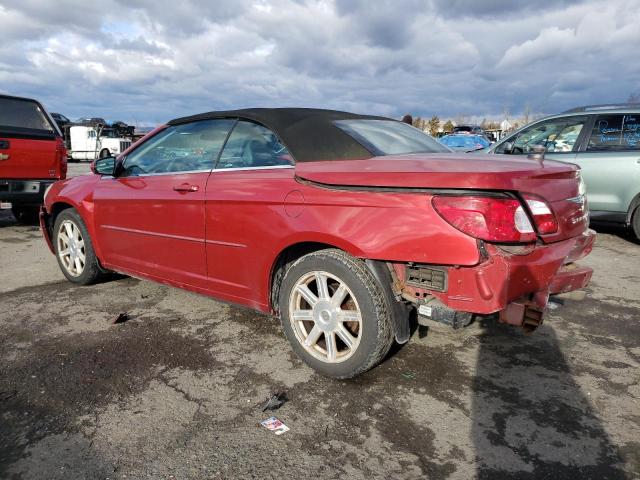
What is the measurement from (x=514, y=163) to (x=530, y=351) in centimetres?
134

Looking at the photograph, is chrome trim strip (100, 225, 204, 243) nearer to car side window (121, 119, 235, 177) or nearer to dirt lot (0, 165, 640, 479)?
car side window (121, 119, 235, 177)

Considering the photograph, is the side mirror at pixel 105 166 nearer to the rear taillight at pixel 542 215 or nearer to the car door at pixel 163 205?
the car door at pixel 163 205

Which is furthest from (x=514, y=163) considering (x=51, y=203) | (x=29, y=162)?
(x=29, y=162)

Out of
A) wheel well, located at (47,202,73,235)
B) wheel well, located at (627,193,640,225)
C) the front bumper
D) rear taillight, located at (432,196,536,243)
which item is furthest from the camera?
the front bumper

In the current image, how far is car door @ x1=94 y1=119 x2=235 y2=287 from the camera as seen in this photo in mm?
3504

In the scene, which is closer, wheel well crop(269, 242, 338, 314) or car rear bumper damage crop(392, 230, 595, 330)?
car rear bumper damage crop(392, 230, 595, 330)

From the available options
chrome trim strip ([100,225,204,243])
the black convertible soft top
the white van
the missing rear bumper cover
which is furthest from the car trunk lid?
the white van

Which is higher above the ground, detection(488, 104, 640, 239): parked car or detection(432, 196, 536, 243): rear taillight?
detection(488, 104, 640, 239): parked car

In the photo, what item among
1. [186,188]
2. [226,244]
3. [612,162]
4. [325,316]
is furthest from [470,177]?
[612,162]

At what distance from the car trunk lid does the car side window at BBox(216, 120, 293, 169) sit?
25 centimetres

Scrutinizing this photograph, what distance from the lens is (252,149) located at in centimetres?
331

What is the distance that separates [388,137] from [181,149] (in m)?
1.56

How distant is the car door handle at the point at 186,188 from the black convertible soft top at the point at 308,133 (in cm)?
56

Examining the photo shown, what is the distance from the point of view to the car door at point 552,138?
6.76m
